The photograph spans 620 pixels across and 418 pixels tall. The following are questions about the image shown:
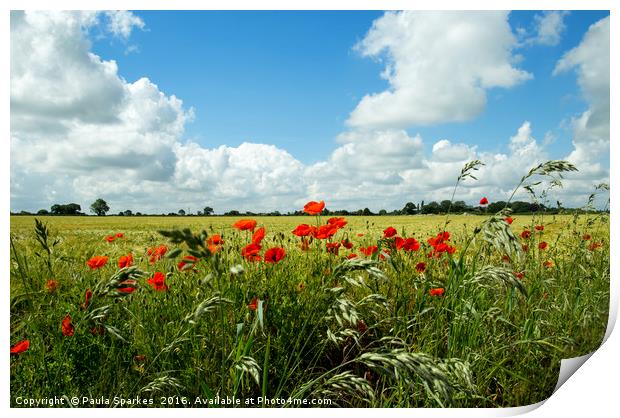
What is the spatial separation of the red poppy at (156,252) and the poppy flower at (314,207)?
887 mm

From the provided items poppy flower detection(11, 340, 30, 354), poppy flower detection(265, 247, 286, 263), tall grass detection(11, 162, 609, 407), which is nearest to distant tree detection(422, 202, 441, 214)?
tall grass detection(11, 162, 609, 407)

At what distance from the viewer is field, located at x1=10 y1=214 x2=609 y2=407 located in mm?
2309

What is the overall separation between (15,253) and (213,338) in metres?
1.24

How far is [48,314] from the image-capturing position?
247 centimetres

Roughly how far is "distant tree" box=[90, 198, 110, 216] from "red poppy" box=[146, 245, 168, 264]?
362 mm

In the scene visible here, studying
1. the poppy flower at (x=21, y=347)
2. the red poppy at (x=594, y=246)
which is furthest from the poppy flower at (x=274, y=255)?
the red poppy at (x=594, y=246)

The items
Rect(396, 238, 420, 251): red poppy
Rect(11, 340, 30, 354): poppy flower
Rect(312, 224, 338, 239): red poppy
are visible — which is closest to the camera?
Rect(11, 340, 30, 354): poppy flower

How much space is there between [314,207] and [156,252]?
1.00 metres

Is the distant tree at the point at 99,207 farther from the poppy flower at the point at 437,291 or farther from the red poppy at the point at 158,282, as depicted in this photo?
the poppy flower at the point at 437,291

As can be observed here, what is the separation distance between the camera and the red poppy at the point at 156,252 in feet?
8.84

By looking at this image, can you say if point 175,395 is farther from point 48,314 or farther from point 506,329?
point 506,329

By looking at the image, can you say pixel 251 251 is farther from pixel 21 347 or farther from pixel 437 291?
pixel 21 347

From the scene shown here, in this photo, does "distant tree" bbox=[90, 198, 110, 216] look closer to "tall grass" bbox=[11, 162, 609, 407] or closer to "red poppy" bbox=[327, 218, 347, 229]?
"tall grass" bbox=[11, 162, 609, 407]
